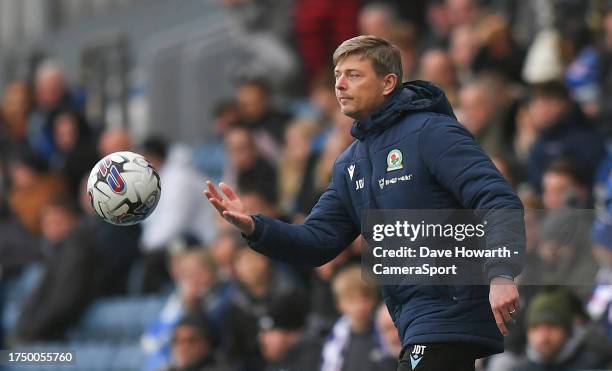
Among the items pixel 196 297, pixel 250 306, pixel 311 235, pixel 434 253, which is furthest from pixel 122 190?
pixel 196 297

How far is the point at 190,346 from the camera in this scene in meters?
10.1

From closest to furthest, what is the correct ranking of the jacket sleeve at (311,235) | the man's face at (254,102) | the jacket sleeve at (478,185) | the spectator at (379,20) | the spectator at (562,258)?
the jacket sleeve at (478,185) < the jacket sleeve at (311,235) < the spectator at (562,258) < the spectator at (379,20) < the man's face at (254,102)

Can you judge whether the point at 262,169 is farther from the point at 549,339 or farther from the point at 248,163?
the point at 549,339

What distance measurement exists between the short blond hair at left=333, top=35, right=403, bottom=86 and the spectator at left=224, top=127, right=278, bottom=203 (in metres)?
5.64

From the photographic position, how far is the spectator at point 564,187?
9109mm

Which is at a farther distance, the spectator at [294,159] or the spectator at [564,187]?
the spectator at [294,159]

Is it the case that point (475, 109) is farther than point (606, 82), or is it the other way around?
point (606, 82)

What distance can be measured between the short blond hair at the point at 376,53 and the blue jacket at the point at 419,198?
0.11 m

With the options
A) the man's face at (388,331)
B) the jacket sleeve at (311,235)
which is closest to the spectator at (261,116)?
the man's face at (388,331)

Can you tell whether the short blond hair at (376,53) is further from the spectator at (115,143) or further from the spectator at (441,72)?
the spectator at (115,143)

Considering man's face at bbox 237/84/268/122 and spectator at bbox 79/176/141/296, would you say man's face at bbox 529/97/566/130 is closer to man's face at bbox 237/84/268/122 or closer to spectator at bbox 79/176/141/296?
man's face at bbox 237/84/268/122

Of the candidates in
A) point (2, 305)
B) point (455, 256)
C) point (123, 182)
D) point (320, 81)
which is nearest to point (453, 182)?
point (455, 256)

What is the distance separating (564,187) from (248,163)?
3.47m

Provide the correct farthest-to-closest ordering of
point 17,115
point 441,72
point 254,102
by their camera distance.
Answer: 1. point 17,115
2. point 254,102
3. point 441,72
